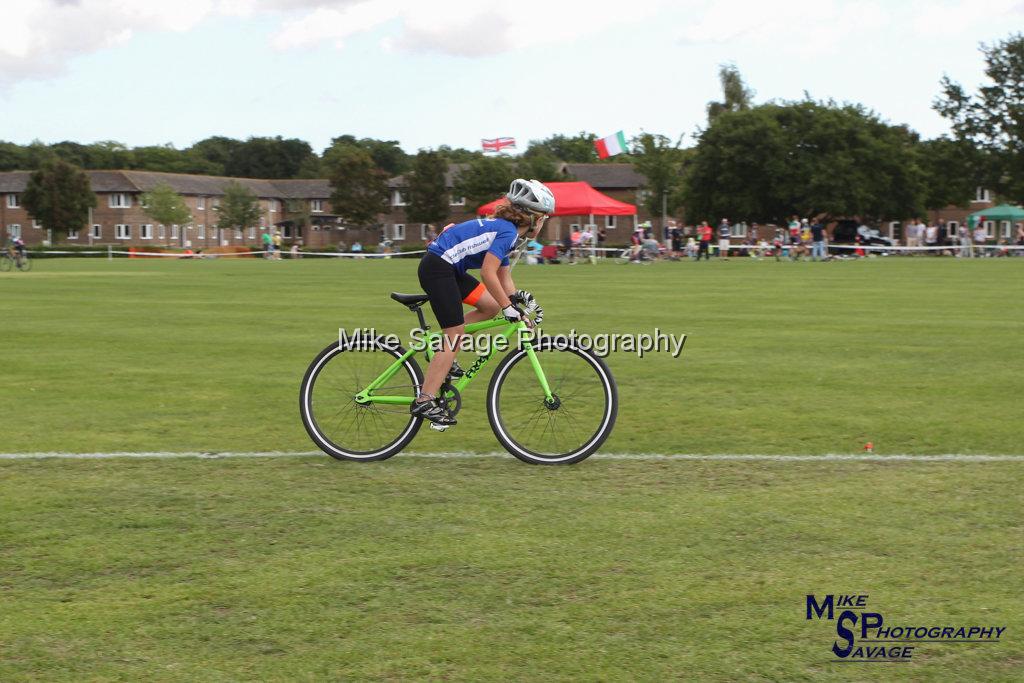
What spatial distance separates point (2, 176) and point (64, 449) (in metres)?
145

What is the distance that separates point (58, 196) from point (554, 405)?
118m

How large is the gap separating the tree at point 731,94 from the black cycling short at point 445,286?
10436 cm

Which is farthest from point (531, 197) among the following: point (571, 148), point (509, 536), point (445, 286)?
point (571, 148)

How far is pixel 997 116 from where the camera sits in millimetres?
91688

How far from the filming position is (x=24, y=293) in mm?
29656

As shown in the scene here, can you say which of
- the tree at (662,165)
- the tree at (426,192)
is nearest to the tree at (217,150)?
the tree at (426,192)

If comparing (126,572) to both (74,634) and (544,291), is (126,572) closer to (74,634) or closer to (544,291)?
(74,634)

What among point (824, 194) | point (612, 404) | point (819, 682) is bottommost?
point (819, 682)

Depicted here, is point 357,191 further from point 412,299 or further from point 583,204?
point 412,299

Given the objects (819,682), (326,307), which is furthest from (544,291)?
(819,682)

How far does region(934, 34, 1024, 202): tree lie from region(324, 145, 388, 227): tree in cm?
5265

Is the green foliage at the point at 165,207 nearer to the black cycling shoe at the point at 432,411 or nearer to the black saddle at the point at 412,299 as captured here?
the black saddle at the point at 412,299

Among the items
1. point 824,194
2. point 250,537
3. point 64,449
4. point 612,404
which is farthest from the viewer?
point 824,194

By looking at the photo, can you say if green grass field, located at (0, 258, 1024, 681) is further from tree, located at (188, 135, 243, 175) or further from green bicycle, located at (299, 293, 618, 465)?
tree, located at (188, 135, 243, 175)
